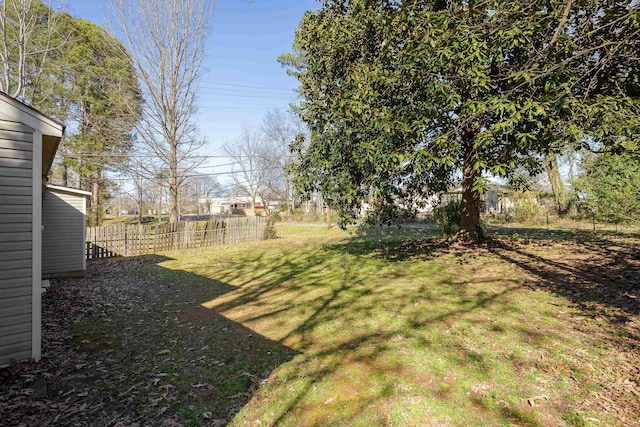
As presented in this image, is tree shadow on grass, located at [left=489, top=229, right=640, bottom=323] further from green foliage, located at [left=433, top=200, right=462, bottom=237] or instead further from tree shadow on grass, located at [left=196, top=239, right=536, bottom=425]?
green foliage, located at [left=433, top=200, right=462, bottom=237]

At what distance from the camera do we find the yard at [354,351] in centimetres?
278

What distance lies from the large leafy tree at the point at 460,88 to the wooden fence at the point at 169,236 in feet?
28.4

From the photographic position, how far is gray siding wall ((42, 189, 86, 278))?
8531 mm

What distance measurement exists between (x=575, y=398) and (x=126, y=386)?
4527mm

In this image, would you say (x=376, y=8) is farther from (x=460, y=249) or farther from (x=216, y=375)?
(x=216, y=375)

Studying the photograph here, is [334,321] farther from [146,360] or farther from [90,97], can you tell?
[90,97]

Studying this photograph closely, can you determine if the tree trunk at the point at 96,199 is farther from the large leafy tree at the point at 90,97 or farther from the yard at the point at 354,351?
the yard at the point at 354,351

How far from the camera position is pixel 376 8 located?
8258 millimetres

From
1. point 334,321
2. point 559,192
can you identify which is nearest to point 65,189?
point 334,321

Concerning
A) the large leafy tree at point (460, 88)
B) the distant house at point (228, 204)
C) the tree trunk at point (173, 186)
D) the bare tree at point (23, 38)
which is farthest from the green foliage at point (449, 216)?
A: the distant house at point (228, 204)

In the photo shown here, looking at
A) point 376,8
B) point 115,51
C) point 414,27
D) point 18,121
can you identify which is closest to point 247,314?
point 18,121

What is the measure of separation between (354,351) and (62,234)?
9366 mm

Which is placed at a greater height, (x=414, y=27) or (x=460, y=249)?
(x=414, y=27)

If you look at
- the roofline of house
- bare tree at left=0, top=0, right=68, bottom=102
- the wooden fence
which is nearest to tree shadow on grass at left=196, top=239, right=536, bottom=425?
the roofline of house
